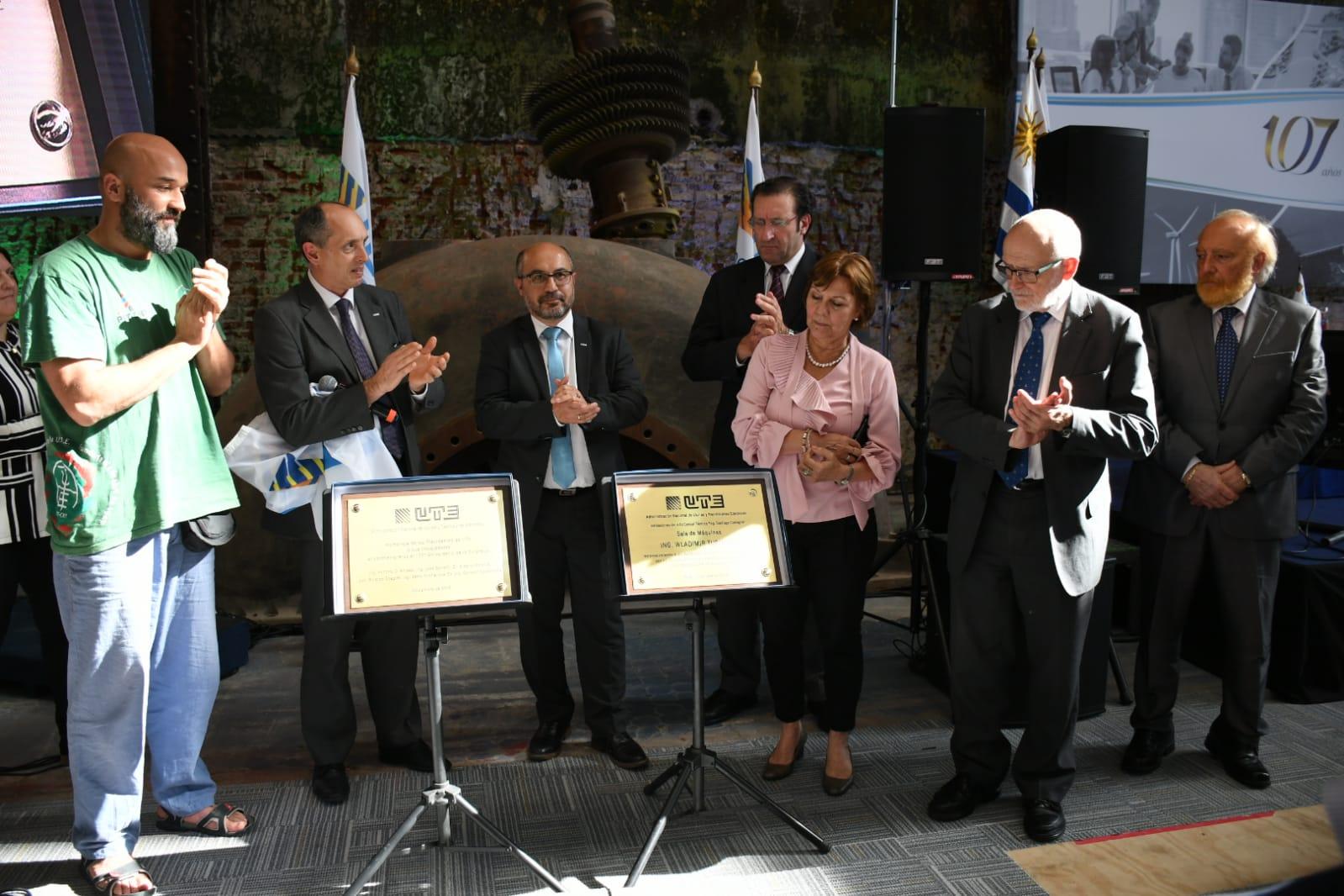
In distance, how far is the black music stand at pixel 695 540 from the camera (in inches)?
99.3

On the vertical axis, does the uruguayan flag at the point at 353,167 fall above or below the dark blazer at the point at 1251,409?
above

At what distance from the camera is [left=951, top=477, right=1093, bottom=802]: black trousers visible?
2.83 meters

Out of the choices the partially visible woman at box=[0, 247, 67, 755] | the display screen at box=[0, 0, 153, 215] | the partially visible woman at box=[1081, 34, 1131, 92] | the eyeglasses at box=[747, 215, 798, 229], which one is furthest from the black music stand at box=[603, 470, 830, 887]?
the partially visible woman at box=[1081, 34, 1131, 92]

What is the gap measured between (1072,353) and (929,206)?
58.7 inches

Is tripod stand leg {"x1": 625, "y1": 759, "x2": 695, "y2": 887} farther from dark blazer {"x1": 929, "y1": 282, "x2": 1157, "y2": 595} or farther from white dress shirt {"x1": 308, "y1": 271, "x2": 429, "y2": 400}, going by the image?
white dress shirt {"x1": 308, "y1": 271, "x2": 429, "y2": 400}

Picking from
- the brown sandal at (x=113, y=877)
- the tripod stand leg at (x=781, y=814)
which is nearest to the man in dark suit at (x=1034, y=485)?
the tripod stand leg at (x=781, y=814)

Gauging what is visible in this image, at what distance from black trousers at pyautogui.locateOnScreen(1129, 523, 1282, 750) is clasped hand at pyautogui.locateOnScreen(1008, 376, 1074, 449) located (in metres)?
0.99

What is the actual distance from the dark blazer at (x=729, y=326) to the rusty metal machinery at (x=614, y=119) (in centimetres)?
204

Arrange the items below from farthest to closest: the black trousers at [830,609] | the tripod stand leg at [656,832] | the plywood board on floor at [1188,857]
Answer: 1. the black trousers at [830,609]
2. the tripod stand leg at [656,832]
3. the plywood board on floor at [1188,857]

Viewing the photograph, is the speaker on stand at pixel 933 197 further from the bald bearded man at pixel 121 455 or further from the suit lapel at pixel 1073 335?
the bald bearded man at pixel 121 455

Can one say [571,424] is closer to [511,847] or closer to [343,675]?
[343,675]

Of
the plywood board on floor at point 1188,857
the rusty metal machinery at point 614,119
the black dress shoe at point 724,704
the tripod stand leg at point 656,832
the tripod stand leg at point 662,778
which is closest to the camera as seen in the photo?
the plywood board on floor at point 1188,857

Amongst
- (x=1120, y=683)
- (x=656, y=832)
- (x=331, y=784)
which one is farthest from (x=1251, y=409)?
(x=331, y=784)

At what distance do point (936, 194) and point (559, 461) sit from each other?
2.02 meters
